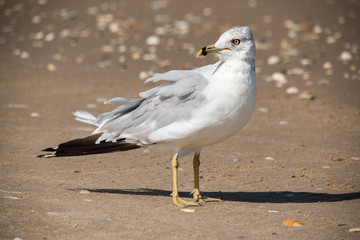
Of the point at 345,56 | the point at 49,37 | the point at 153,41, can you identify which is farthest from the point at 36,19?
the point at 345,56

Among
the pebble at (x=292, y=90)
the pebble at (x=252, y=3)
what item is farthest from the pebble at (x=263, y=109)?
the pebble at (x=252, y=3)

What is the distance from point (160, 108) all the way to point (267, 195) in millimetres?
1345

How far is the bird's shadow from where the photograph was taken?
5.75 metres

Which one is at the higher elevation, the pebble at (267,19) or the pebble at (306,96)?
the pebble at (267,19)

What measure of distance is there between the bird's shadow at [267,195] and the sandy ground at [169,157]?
2 cm

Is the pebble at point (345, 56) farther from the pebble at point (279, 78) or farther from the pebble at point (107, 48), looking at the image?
the pebble at point (107, 48)

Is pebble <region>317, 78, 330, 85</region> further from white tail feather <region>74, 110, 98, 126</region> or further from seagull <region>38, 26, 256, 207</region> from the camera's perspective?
white tail feather <region>74, 110, 98, 126</region>

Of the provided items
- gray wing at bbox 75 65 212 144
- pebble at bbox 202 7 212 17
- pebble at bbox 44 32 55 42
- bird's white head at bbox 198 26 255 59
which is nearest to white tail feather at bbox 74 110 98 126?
gray wing at bbox 75 65 212 144

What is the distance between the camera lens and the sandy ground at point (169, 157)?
4992mm

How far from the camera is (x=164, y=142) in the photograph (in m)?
5.48

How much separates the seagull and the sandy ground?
1.56 ft

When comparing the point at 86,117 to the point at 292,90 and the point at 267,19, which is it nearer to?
the point at 292,90

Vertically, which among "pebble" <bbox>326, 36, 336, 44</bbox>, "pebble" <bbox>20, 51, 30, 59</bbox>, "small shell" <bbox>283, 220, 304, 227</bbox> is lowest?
"small shell" <bbox>283, 220, 304, 227</bbox>

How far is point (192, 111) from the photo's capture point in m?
5.34
